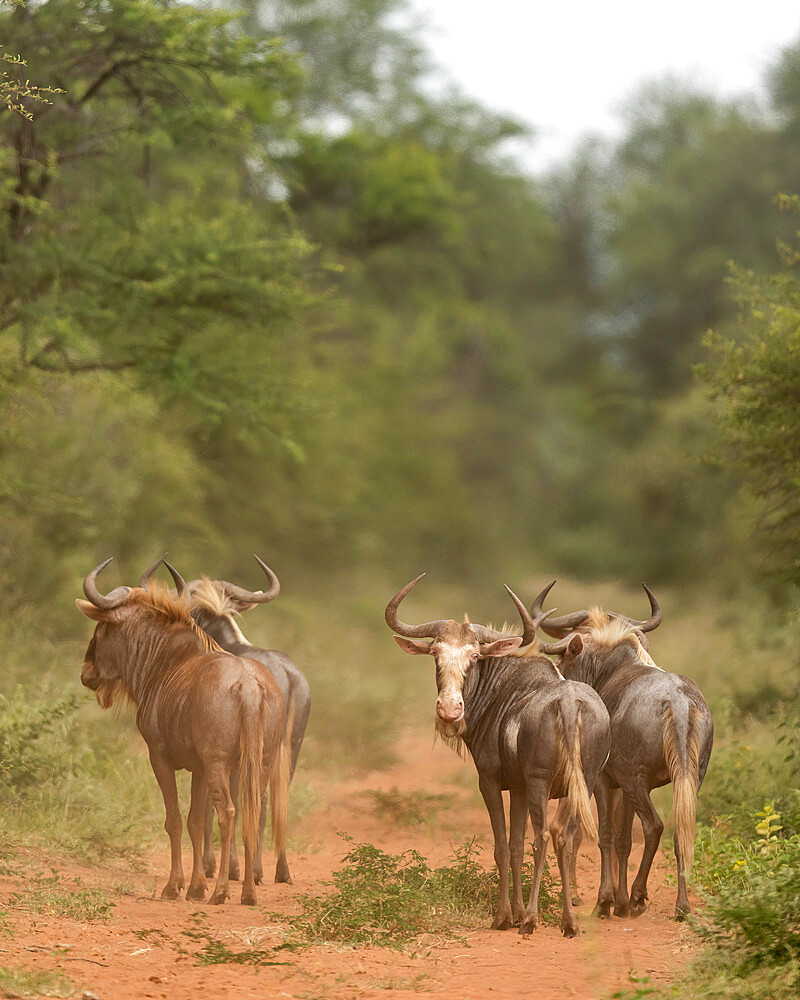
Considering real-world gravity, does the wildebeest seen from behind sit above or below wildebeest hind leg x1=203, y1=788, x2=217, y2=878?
above

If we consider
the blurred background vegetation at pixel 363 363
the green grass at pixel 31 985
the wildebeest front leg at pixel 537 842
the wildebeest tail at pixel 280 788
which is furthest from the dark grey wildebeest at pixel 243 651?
the green grass at pixel 31 985

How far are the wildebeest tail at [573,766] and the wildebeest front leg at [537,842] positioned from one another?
0.50 feet

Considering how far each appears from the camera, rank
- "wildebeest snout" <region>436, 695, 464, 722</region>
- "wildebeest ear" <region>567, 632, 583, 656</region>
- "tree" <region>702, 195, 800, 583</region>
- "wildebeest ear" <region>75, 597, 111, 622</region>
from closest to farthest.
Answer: "wildebeest snout" <region>436, 695, 464, 722</region>, "wildebeest ear" <region>567, 632, 583, 656</region>, "wildebeest ear" <region>75, 597, 111, 622</region>, "tree" <region>702, 195, 800, 583</region>

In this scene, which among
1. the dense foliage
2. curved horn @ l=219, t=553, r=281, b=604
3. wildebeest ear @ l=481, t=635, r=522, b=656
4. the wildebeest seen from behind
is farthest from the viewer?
the dense foliage

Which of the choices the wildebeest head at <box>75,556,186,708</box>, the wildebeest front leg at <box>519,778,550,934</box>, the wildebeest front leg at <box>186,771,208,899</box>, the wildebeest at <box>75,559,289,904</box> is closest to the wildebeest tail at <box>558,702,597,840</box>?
the wildebeest front leg at <box>519,778,550,934</box>

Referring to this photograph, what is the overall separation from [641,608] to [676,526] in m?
6.45

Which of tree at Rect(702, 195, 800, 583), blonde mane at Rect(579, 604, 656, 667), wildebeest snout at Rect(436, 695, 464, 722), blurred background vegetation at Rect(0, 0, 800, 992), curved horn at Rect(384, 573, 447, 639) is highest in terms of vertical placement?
blurred background vegetation at Rect(0, 0, 800, 992)

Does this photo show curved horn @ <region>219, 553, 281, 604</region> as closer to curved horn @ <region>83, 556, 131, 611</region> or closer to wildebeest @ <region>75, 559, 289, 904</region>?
wildebeest @ <region>75, 559, 289, 904</region>

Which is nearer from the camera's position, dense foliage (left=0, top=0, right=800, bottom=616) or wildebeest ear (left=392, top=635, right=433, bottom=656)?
wildebeest ear (left=392, top=635, right=433, bottom=656)

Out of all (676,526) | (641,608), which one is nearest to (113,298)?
(641,608)

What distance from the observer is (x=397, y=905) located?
725 cm

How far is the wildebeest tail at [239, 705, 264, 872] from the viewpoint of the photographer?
7621 mm

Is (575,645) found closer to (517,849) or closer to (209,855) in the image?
(517,849)

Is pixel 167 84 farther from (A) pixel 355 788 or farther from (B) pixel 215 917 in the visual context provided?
(B) pixel 215 917
